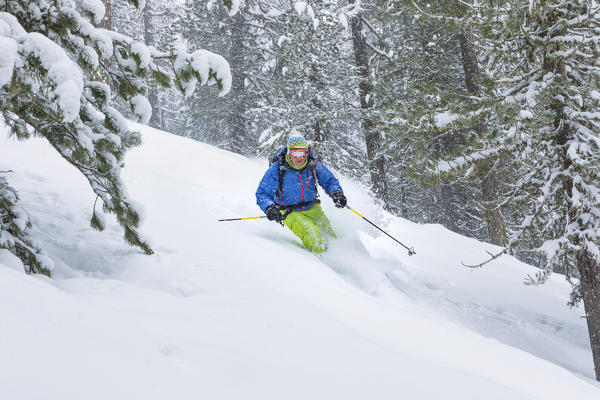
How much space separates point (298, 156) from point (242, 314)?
172 inches

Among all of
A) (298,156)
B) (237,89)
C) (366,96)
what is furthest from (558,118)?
(237,89)

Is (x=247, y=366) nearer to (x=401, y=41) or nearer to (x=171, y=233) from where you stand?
(x=171, y=233)

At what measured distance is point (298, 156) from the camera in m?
7.46

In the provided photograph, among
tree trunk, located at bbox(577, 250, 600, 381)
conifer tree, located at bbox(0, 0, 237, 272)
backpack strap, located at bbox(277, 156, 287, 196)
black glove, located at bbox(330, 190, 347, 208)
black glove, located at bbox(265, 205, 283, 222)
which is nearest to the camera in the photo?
conifer tree, located at bbox(0, 0, 237, 272)

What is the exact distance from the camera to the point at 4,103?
10.5ft

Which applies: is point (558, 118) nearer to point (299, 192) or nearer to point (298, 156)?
point (298, 156)

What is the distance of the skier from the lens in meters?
7.23

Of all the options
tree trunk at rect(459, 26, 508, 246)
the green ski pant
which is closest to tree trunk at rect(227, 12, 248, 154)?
tree trunk at rect(459, 26, 508, 246)

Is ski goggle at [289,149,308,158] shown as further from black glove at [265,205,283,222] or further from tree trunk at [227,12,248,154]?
tree trunk at [227,12,248,154]

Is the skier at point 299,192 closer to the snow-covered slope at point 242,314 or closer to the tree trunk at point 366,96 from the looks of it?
the snow-covered slope at point 242,314

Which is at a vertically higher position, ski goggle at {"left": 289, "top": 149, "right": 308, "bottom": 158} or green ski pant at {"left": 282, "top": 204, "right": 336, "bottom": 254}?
ski goggle at {"left": 289, "top": 149, "right": 308, "bottom": 158}

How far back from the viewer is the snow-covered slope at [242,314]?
2.08m

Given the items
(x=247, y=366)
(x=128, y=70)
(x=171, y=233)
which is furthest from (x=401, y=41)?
(x=247, y=366)

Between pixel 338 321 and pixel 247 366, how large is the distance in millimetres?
1308
